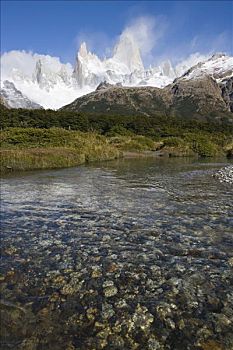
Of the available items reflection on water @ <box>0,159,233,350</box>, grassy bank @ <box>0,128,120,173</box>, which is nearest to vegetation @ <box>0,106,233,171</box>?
grassy bank @ <box>0,128,120,173</box>

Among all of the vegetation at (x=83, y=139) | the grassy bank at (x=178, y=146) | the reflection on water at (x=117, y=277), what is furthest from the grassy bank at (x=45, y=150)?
the reflection on water at (x=117, y=277)

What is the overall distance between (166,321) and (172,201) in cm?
1189

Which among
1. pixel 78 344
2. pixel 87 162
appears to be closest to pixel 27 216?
pixel 78 344

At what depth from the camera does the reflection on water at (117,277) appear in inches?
257

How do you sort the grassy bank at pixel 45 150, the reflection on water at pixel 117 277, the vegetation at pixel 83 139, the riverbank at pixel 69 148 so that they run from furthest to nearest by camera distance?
the vegetation at pixel 83 139 → the riverbank at pixel 69 148 → the grassy bank at pixel 45 150 → the reflection on water at pixel 117 277

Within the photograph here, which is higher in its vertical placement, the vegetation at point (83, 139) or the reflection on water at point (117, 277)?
the vegetation at point (83, 139)

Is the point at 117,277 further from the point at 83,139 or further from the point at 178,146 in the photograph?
the point at 178,146

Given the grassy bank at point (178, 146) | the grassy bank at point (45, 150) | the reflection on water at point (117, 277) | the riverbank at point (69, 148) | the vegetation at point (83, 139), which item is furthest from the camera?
the grassy bank at point (178, 146)

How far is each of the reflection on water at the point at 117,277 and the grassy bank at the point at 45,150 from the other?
20.8 m

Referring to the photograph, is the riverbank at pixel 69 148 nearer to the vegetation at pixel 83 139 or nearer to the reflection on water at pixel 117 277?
the vegetation at pixel 83 139

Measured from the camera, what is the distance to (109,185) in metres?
25.3

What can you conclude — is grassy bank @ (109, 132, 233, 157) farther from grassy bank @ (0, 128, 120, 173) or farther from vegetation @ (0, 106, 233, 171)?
grassy bank @ (0, 128, 120, 173)

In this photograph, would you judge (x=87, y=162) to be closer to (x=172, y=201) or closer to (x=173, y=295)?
(x=172, y=201)

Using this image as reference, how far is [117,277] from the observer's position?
28.9 feet
